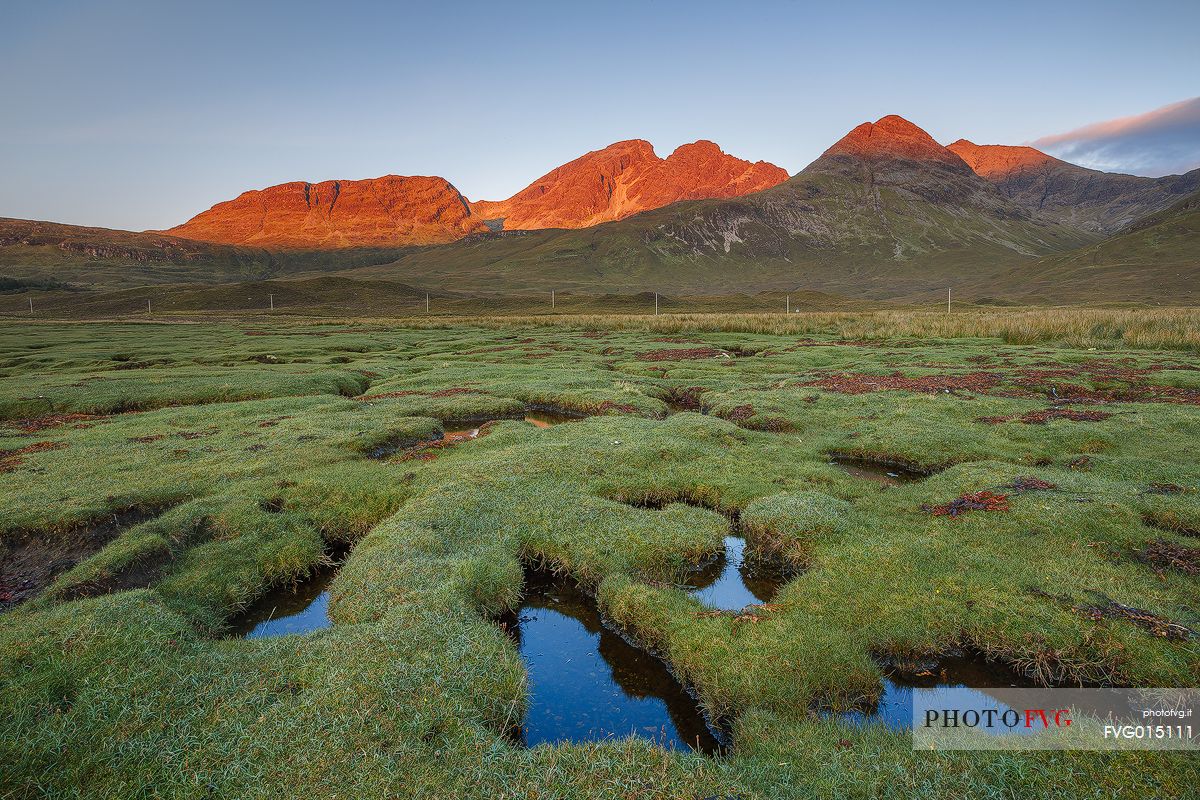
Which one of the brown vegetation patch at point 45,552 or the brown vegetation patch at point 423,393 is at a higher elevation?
the brown vegetation patch at point 423,393

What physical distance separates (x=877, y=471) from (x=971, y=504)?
5.51 m

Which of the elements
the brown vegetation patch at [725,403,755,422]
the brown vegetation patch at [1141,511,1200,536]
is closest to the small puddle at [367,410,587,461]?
Answer: the brown vegetation patch at [725,403,755,422]

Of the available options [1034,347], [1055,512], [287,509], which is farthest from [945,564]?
[1034,347]

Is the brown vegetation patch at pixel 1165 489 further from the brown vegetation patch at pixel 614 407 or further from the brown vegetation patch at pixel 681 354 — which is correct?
the brown vegetation patch at pixel 681 354

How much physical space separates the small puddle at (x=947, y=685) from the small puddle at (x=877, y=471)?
9035 millimetres

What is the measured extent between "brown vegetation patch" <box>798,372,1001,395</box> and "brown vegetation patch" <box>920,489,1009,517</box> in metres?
15.8

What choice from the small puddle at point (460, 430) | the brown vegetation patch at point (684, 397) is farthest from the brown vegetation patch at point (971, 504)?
the brown vegetation patch at point (684, 397)

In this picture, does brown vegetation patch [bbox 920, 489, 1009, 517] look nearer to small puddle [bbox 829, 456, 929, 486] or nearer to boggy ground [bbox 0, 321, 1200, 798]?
boggy ground [bbox 0, 321, 1200, 798]

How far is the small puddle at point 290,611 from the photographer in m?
12.1

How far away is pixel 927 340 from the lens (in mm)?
56562

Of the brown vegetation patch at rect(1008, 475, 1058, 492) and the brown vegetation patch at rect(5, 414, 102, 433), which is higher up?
the brown vegetation patch at rect(1008, 475, 1058, 492)

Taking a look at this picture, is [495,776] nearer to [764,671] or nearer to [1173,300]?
[764,671]

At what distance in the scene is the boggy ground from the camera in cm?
687

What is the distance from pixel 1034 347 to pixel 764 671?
5236 cm
